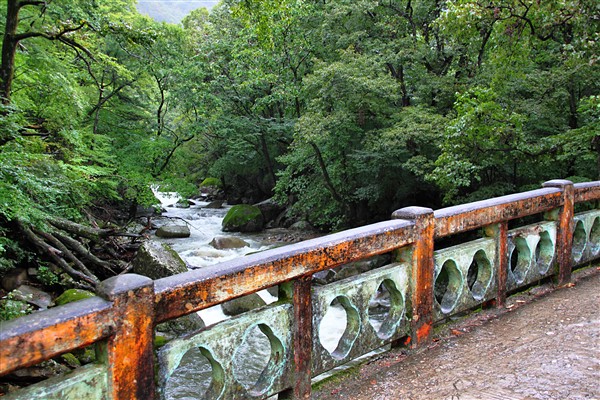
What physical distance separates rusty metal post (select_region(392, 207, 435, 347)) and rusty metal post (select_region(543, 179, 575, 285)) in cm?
198

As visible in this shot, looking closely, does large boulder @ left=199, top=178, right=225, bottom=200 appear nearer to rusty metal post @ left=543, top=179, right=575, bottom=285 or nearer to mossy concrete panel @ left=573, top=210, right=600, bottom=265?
mossy concrete panel @ left=573, top=210, right=600, bottom=265

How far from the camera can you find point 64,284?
851 centimetres

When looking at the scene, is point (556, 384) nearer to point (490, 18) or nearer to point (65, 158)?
point (490, 18)

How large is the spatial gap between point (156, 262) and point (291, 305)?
284 inches

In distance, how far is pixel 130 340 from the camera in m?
1.96

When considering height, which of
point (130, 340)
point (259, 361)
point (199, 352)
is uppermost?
point (130, 340)

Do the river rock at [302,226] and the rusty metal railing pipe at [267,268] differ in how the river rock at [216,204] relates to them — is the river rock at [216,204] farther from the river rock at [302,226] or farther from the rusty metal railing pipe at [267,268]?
the rusty metal railing pipe at [267,268]

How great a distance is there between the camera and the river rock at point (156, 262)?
9.12 metres

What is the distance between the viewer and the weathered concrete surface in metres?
2.75

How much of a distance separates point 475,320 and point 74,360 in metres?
4.88

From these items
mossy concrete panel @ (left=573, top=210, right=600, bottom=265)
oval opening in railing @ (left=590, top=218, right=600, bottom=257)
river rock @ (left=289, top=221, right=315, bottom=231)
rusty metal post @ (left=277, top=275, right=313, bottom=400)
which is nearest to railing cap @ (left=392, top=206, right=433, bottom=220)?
rusty metal post @ (left=277, top=275, right=313, bottom=400)

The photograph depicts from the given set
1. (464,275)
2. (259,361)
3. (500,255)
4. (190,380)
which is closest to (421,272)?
(464,275)

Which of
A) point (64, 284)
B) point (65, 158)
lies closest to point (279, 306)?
point (64, 284)

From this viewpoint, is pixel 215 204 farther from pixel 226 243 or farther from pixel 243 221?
pixel 226 243
